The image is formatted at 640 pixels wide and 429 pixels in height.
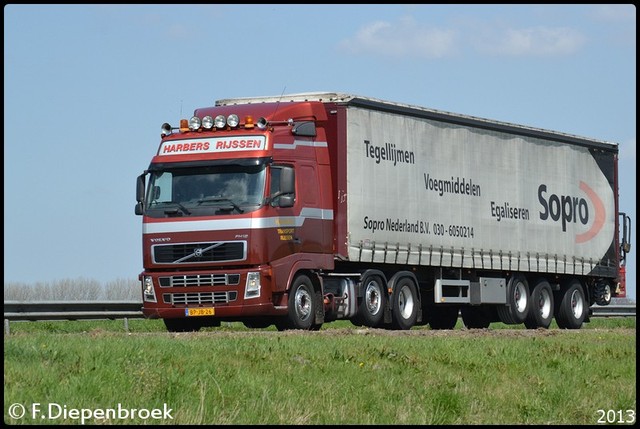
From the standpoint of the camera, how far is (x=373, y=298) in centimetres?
2584

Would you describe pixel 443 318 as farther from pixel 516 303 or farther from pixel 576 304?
pixel 576 304

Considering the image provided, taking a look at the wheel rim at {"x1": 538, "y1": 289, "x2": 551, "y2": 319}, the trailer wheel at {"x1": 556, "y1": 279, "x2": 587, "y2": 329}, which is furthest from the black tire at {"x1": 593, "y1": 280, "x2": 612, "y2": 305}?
the wheel rim at {"x1": 538, "y1": 289, "x2": 551, "y2": 319}

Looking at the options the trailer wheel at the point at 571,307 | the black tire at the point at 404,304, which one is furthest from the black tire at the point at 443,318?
the black tire at the point at 404,304

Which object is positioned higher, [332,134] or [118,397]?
[332,134]

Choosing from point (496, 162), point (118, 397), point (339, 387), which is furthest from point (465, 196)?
point (118, 397)

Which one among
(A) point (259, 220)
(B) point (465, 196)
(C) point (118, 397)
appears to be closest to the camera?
(C) point (118, 397)

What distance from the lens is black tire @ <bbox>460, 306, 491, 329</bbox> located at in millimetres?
31237

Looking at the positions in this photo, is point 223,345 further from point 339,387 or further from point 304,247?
point 304,247

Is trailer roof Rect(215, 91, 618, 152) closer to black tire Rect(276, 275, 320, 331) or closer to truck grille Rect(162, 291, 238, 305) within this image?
black tire Rect(276, 275, 320, 331)

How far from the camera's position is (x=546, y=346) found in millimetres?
19906

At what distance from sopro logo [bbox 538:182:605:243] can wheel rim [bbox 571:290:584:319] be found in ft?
4.14

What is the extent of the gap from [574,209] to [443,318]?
165 inches

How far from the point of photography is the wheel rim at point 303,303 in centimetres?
Answer: 2384

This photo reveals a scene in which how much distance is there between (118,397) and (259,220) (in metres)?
10.5
